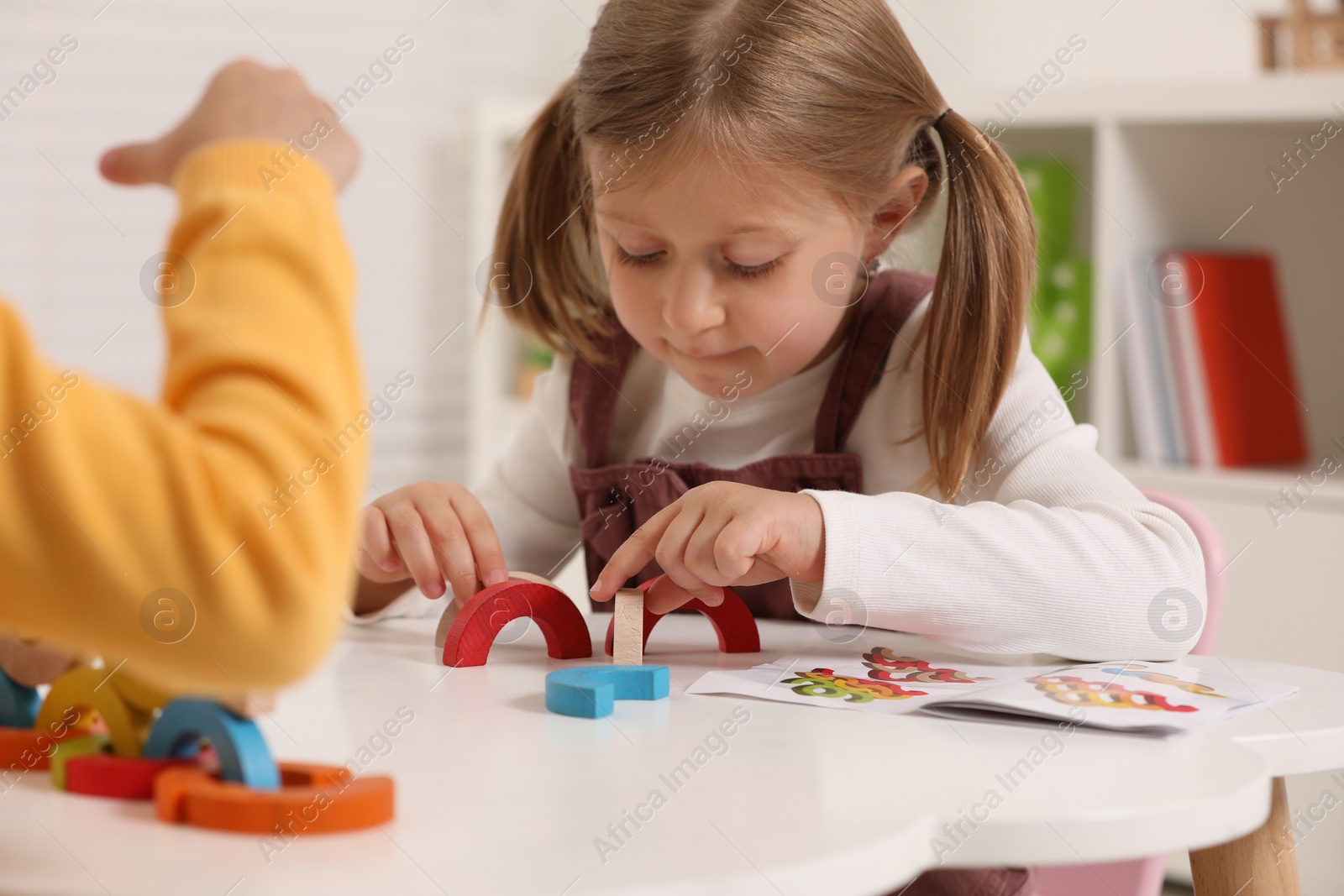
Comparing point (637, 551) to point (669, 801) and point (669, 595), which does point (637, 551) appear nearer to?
point (669, 595)

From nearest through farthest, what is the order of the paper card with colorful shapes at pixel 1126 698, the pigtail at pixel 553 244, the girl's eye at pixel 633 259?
the paper card with colorful shapes at pixel 1126 698 < the girl's eye at pixel 633 259 < the pigtail at pixel 553 244

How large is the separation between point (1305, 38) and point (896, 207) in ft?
3.09

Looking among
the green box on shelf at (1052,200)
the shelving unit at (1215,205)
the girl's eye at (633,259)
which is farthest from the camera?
the green box on shelf at (1052,200)

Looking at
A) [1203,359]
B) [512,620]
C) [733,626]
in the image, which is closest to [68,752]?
[512,620]

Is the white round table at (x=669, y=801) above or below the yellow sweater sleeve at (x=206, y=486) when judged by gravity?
below

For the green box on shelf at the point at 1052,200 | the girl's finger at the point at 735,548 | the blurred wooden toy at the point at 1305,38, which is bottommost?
the girl's finger at the point at 735,548

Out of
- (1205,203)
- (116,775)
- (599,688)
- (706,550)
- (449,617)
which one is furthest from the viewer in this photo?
(1205,203)

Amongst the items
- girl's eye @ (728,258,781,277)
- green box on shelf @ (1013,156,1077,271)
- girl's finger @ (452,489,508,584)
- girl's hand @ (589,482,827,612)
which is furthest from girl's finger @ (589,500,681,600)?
green box on shelf @ (1013,156,1077,271)

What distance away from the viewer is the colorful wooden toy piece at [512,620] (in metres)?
0.78

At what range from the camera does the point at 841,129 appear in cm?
96

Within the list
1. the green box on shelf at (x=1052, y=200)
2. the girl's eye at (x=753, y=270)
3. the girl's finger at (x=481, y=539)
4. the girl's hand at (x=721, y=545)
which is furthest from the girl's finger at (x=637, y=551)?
the green box on shelf at (x=1052, y=200)

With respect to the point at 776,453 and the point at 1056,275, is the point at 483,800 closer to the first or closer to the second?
the point at 776,453

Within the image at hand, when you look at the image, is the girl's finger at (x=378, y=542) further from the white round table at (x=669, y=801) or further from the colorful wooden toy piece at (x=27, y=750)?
the colorful wooden toy piece at (x=27, y=750)

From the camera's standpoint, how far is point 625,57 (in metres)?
0.99
